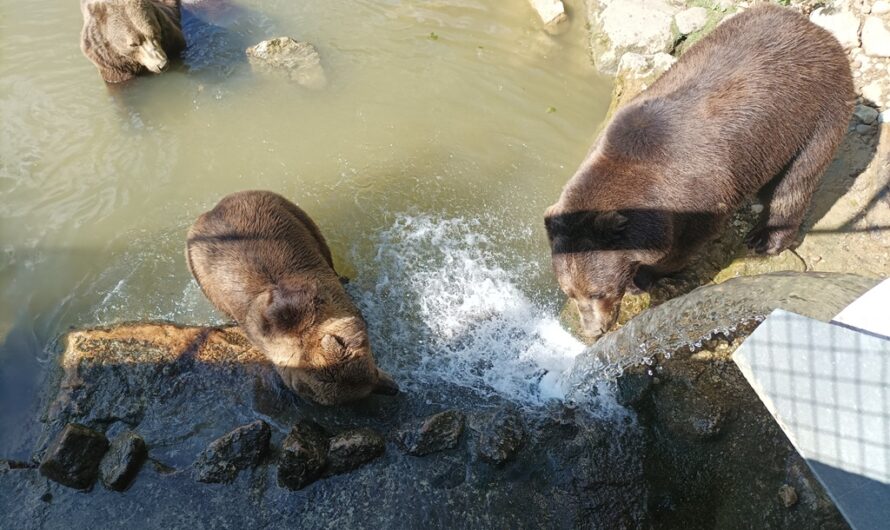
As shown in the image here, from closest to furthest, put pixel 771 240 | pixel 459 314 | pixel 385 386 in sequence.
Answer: pixel 385 386 < pixel 771 240 < pixel 459 314

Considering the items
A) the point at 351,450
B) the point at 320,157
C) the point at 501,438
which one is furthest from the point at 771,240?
the point at 320,157

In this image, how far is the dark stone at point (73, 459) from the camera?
11.8ft

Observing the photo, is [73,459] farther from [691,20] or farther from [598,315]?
[691,20]

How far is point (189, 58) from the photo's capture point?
7.38 meters

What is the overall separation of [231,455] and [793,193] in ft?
15.1

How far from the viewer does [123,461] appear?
11.8ft

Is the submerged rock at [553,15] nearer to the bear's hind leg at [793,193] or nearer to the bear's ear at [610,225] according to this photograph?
the bear's hind leg at [793,193]

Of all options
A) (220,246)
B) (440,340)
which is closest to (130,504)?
(220,246)

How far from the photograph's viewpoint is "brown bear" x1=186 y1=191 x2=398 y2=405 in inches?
151

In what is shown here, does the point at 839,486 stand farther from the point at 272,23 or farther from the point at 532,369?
the point at 272,23

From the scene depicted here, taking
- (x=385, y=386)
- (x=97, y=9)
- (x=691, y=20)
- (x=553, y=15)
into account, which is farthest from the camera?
(x=553, y=15)

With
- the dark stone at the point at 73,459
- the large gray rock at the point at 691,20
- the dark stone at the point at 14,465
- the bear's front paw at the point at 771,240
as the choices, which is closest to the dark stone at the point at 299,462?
the dark stone at the point at 73,459

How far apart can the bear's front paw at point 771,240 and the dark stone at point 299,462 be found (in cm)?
395

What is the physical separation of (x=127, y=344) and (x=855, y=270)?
5.82 meters
